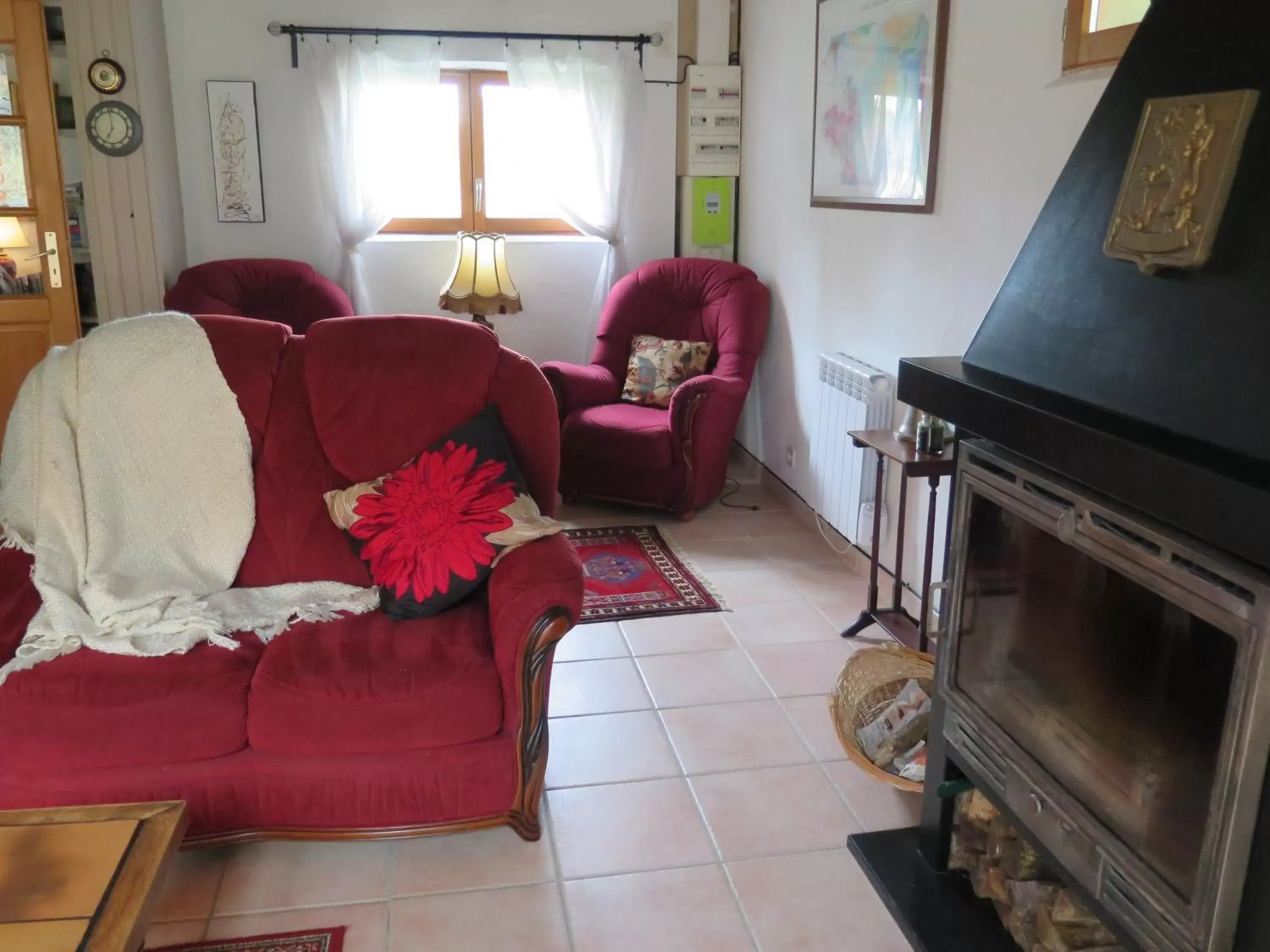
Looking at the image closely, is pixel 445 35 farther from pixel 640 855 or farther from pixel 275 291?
pixel 640 855

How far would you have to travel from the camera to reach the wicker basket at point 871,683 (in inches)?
94.5

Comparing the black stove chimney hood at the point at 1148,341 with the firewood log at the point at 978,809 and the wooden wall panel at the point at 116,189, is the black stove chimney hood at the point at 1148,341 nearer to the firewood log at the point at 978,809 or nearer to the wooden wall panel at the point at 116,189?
the firewood log at the point at 978,809

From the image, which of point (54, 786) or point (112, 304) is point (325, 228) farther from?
point (54, 786)

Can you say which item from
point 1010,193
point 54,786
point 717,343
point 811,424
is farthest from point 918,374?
point 717,343

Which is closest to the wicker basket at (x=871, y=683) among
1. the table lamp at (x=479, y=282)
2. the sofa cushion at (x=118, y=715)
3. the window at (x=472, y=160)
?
the sofa cushion at (x=118, y=715)

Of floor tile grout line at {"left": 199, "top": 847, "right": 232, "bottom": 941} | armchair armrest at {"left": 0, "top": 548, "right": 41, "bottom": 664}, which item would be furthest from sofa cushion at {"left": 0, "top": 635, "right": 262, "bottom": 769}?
floor tile grout line at {"left": 199, "top": 847, "right": 232, "bottom": 941}

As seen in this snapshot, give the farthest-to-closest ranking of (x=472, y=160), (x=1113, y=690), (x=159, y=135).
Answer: (x=472, y=160) < (x=159, y=135) < (x=1113, y=690)

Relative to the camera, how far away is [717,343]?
4520mm

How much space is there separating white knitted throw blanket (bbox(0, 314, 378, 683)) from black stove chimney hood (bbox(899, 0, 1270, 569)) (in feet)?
4.80

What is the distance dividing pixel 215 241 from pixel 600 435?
6.74 ft

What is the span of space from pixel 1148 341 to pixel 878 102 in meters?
2.15

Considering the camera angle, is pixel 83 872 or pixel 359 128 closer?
pixel 83 872

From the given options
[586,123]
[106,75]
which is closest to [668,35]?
[586,123]

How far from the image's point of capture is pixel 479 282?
4.54m
